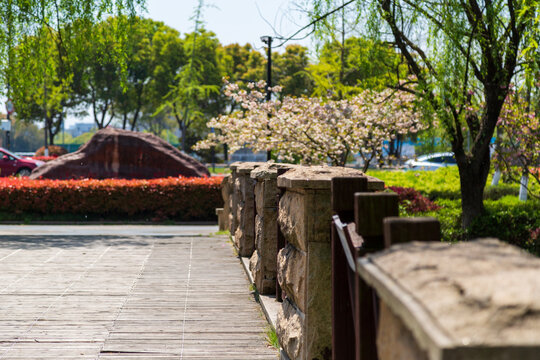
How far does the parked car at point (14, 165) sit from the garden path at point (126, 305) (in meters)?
19.1

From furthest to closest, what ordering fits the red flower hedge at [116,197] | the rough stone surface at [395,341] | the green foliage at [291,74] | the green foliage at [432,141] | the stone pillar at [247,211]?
the green foliage at [291,74], the red flower hedge at [116,197], the green foliage at [432,141], the stone pillar at [247,211], the rough stone surface at [395,341]

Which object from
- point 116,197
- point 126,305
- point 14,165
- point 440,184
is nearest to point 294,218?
point 126,305

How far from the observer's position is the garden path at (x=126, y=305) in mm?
4953

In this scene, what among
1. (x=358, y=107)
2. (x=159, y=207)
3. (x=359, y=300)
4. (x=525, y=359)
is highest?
(x=358, y=107)

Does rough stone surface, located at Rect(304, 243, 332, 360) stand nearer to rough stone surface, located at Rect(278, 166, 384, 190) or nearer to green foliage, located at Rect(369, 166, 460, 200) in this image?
rough stone surface, located at Rect(278, 166, 384, 190)

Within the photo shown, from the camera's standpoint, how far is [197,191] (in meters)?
18.8

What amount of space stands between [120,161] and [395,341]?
66.7 feet

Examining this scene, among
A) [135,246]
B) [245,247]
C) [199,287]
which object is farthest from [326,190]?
[135,246]

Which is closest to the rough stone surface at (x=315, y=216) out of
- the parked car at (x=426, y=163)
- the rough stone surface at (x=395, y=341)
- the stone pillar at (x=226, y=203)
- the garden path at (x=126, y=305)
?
the garden path at (x=126, y=305)

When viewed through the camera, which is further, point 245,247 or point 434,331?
point 245,247

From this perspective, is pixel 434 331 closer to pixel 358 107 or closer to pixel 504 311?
pixel 504 311

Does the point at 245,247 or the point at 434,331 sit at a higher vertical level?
the point at 434,331

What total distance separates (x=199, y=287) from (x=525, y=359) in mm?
6445

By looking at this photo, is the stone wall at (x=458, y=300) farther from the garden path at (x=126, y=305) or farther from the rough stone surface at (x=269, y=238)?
the rough stone surface at (x=269, y=238)
